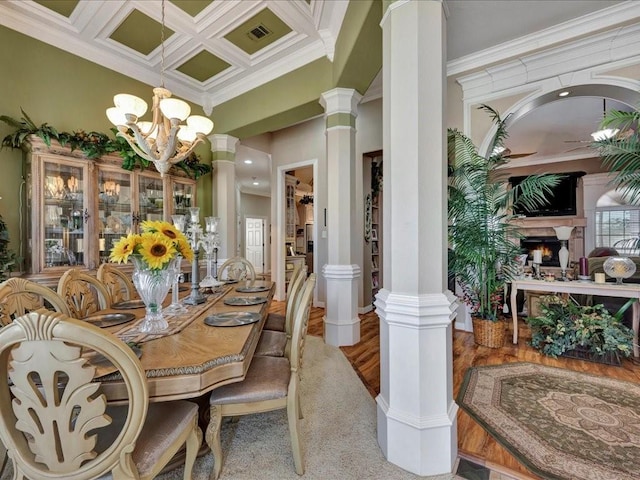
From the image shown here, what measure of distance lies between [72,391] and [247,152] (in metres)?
5.83

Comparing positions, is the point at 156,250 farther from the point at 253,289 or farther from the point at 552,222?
the point at 552,222

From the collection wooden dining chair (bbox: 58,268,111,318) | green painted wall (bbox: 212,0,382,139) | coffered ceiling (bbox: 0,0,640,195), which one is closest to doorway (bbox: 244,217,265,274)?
green painted wall (bbox: 212,0,382,139)

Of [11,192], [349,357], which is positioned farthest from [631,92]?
[11,192]

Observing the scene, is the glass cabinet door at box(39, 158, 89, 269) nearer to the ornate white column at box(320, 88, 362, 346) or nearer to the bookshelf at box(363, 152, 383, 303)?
the ornate white column at box(320, 88, 362, 346)

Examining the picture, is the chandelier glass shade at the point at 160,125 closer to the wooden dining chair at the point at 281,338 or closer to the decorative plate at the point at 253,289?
the decorative plate at the point at 253,289

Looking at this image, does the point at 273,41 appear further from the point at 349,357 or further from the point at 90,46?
the point at 349,357

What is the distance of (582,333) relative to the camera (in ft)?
9.48

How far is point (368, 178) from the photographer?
16.2 feet

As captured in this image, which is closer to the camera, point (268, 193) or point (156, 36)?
point (156, 36)

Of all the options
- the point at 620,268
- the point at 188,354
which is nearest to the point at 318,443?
the point at 188,354

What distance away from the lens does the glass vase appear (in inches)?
60.6

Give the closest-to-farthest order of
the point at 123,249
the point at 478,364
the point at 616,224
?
the point at 123,249, the point at 478,364, the point at 616,224

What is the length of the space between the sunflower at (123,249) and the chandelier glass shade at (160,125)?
1184mm

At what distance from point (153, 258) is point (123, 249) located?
136 mm
